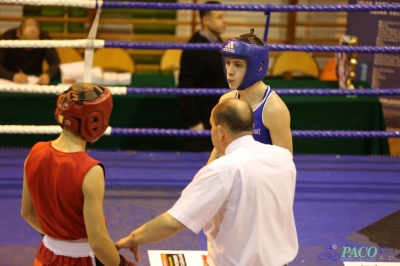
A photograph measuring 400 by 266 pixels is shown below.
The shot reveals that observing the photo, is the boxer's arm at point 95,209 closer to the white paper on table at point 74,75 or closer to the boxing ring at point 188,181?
the boxing ring at point 188,181

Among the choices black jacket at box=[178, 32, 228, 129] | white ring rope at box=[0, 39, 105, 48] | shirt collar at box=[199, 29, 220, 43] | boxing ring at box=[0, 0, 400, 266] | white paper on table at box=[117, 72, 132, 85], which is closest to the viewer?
boxing ring at box=[0, 0, 400, 266]

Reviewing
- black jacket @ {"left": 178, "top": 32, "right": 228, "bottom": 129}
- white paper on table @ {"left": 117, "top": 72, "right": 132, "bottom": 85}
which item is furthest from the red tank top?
white paper on table @ {"left": 117, "top": 72, "right": 132, "bottom": 85}

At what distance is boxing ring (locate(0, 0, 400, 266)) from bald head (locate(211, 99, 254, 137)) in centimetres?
143

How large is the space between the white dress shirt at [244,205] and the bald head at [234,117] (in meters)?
0.04

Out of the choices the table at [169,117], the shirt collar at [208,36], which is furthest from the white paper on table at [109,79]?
the shirt collar at [208,36]

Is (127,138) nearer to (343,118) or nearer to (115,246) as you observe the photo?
(343,118)

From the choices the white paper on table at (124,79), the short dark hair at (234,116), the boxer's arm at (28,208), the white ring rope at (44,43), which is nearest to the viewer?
the short dark hair at (234,116)

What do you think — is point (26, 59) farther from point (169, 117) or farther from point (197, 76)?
point (197, 76)

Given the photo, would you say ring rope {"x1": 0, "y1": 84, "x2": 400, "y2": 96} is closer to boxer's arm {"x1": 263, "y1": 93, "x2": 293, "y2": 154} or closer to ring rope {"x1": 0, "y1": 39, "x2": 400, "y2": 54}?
ring rope {"x1": 0, "y1": 39, "x2": 400, "y2": 54}

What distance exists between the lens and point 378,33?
7105 mm

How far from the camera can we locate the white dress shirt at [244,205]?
254 centimetres

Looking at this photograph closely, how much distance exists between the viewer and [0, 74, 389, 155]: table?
5.93 meters

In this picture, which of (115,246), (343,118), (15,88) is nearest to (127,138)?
(15,88)

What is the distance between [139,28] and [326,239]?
6.52 metres
